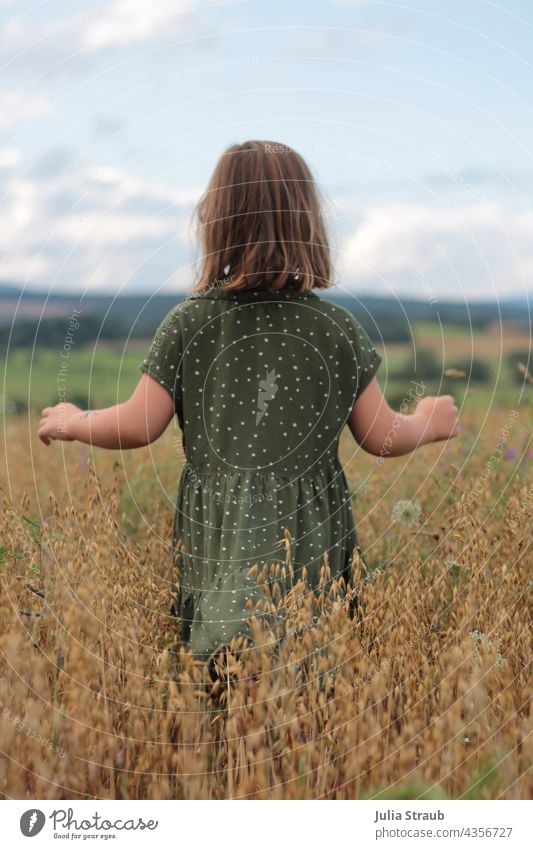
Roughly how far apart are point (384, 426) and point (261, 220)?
0.64 meters

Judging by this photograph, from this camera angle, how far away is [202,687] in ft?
6.96

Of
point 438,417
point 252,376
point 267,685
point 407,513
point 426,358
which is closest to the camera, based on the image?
point 267,685

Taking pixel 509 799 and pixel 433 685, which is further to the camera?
pixel 433 685

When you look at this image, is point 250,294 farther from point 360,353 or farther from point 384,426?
point 384,426

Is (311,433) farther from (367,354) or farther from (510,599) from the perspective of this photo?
(510,599)

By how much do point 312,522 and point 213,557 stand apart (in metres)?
0.28

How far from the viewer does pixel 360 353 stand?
2.50m

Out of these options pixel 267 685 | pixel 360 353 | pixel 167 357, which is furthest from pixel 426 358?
pixel 267 685

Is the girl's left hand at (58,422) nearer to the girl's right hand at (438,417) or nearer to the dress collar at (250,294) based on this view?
the dress collar at (250,294)

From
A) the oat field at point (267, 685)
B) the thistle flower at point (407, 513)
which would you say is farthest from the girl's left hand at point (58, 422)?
the thistle flower at point (407, 513)

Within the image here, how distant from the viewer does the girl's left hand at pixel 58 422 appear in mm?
2471

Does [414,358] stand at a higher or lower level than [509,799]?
higher
